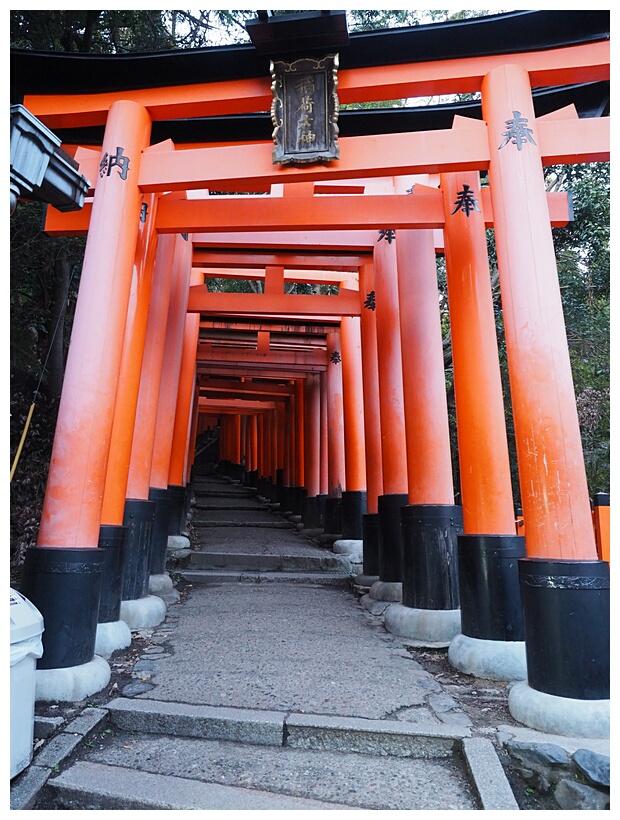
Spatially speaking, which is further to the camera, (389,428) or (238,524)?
(238,524)

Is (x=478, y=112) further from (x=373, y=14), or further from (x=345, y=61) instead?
(x=373, y=14)

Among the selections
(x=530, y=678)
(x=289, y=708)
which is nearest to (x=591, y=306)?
(x=530, y=678)

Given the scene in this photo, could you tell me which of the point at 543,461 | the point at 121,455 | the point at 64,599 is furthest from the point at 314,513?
the point at 543,461

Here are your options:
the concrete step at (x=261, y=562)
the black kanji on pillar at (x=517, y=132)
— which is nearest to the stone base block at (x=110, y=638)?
the concrete step at (x=261, y=562)

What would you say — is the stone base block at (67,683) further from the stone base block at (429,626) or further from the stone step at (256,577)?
the stone step at (256,577)

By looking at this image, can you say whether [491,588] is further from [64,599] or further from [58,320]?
[58,320]

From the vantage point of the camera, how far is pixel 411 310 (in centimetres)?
617

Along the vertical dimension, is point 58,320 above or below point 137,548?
above

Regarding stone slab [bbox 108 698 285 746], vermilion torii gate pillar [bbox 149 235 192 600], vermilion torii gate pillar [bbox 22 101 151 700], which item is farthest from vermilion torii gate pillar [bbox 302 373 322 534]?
stone slab [bbox 108 698 285 746]

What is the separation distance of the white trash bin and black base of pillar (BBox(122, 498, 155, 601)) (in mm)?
2678

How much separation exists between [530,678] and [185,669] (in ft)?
8.32

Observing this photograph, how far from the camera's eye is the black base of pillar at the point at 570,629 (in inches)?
130

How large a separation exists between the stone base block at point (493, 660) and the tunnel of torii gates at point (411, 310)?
0.05ft

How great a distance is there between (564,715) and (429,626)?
223 centimetres
